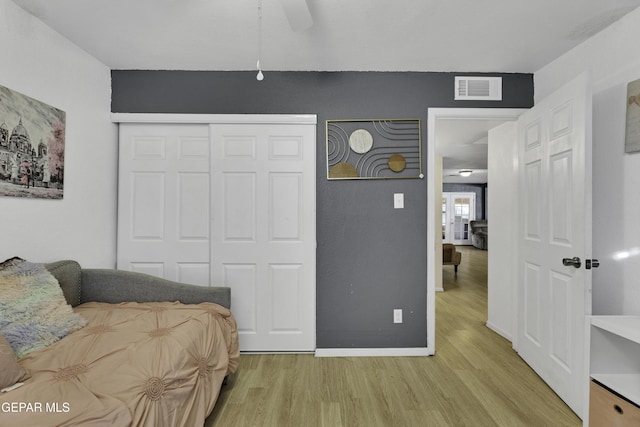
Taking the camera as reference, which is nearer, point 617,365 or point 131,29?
point 617,365

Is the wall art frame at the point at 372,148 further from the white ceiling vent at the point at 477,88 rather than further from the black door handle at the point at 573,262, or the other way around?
the black door handle at the point at 573,262

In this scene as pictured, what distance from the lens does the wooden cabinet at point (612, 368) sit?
1.49 metres

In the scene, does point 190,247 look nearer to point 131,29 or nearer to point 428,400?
point 131,29

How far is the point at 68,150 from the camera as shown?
230 cm

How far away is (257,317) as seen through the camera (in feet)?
8.85

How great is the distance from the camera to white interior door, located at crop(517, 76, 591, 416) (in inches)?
72.7

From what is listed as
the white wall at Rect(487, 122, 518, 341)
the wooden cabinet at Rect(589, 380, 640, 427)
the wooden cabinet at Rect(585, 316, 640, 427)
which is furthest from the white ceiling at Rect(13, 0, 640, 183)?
the wooden cabinet at Rect(589, 380, 640, 427)

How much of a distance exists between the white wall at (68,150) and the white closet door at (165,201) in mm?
128

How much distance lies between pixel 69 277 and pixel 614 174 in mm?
3725

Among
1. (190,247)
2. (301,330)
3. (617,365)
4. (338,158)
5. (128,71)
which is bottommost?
(301,330)

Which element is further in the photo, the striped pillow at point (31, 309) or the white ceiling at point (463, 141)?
the white ceiling at point (463, 141)

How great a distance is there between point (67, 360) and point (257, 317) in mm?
1431

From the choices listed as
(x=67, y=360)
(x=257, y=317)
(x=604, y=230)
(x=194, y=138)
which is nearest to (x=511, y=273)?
(x=604, y=230)

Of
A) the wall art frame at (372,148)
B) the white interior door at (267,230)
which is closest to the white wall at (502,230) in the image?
the wall art frame at (372,148)
